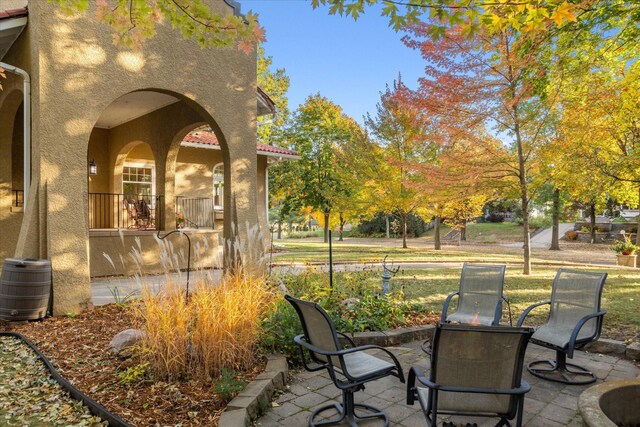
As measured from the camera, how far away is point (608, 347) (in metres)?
4.71

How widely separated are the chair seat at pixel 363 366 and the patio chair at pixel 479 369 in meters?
0.56

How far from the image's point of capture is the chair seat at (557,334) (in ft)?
13.4

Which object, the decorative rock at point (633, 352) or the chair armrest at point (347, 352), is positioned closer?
the chair armrest at point (347, 352)

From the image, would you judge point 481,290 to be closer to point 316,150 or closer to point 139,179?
point 139,179

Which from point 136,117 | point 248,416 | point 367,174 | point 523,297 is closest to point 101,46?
point 136,117

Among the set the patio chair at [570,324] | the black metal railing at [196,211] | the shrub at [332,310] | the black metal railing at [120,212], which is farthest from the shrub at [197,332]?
the black metal railing at [196,211]

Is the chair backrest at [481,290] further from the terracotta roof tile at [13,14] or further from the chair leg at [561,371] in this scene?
the terracotta roof tile at [13,14]

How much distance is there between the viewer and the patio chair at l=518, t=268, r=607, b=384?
13.2ft

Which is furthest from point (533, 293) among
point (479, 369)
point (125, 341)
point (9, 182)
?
point (9, 182)

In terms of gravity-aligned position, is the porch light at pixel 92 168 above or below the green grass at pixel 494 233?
above

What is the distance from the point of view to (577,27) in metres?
5.62

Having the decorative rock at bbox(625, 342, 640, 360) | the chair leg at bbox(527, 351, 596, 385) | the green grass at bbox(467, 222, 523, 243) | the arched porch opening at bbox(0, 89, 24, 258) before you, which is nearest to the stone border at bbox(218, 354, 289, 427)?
the chair leg at bbox(527, 351, 596, 385)

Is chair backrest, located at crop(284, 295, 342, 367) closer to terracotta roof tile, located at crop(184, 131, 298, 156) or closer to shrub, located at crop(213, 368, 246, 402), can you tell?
shrub, located at crop(213, 368, 246, 402)

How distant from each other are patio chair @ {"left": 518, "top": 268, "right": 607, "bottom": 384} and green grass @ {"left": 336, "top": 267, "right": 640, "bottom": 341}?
3.56 feet
